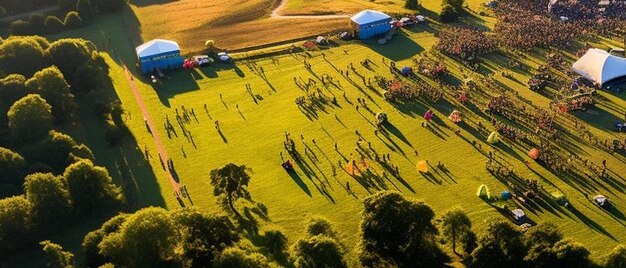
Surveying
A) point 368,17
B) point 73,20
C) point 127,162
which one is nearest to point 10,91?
point 127,162

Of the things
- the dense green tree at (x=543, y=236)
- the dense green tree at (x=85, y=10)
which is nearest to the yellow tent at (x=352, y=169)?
the dense green tree at (x=543, y=236)

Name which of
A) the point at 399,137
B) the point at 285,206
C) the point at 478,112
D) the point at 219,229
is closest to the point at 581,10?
the point at 478,112

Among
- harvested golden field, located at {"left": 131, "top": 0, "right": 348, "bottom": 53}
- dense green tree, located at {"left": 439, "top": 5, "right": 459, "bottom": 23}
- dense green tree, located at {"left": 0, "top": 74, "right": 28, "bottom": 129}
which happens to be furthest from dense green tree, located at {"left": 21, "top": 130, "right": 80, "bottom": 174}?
dense green tree, located at {"left": 439, "top": 5, "right": 459, "bottom": 23}

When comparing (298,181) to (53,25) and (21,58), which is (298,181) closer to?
(21,58)

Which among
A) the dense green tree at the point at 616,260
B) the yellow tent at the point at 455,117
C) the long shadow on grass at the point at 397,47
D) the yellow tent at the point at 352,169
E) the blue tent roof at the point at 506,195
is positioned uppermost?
the dense green tree at the point at 616,260

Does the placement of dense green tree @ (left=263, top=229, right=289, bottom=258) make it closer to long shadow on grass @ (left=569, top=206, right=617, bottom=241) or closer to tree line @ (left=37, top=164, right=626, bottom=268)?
tree line @ (left=37, top=164, right=626, bottom=268)

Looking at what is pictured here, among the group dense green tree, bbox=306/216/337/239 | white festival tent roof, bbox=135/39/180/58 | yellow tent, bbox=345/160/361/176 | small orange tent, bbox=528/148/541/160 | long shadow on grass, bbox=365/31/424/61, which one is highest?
white festival tent roof, bbox=135/39/180/58

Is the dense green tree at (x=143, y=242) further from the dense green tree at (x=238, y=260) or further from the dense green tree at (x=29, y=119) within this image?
the dense green tree at (x=29, y=119)
